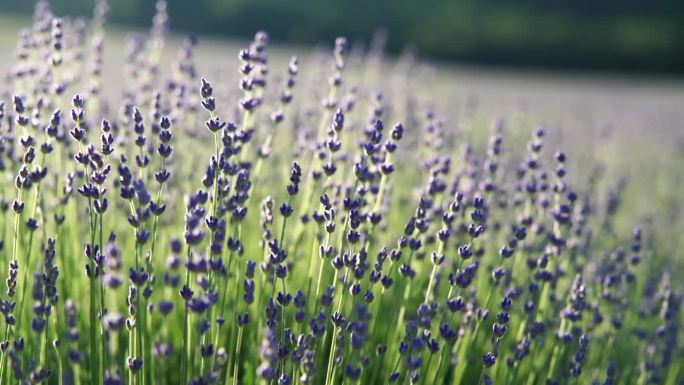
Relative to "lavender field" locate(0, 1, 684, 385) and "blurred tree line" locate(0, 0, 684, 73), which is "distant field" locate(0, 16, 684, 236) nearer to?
"blurred tree line" locate(0, 0, 684, 73)

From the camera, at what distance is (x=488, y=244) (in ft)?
12.0

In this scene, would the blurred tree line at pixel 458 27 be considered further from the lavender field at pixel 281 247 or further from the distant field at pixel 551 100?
the lavender field at pixel 281 247

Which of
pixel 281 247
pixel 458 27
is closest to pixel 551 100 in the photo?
pixel 458 27

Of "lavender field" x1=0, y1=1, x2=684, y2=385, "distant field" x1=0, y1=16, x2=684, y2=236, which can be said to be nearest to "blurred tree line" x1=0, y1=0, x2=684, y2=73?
"distant field" x1=0, y1=16, x2=684, y2=236

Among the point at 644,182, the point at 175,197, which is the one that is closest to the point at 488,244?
the point at 175,197

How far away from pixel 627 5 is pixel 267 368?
22.5 meters

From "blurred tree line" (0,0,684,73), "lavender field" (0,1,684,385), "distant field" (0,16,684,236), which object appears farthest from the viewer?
"blurred tree line" (0,0,684,73)

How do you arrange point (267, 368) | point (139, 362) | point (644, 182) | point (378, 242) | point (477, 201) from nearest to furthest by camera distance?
point (267, 368)
point (139, 362)
point (477, 201)
point (378, 242)
point (644, 182)

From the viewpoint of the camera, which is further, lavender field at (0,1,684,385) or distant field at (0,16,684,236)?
distant field at (0,16,684,236)

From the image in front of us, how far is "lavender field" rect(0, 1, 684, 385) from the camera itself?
1.97 metres

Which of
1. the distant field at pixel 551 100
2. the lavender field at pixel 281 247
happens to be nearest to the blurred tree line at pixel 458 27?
the distant field at pixel 551 100

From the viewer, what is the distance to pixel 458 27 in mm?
19344

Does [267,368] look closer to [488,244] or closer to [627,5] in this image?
[488,244]

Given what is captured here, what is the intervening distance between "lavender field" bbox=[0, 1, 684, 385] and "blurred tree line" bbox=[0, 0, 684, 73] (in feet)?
44.0
